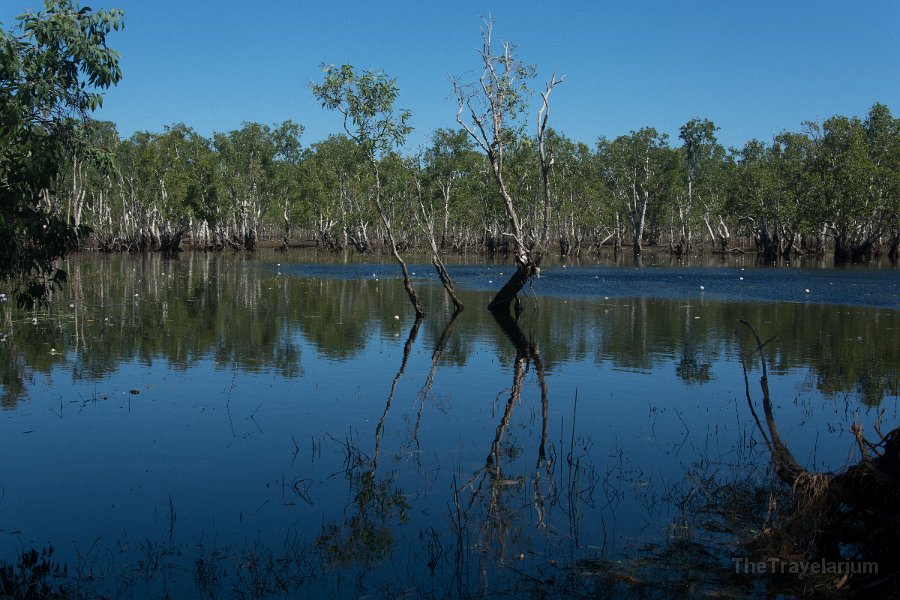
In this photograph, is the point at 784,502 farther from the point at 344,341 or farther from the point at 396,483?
the point at 344,341

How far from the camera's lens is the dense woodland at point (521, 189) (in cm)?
7556

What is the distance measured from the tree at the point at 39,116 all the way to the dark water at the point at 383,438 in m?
3.11

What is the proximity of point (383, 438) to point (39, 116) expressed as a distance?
6713 mm

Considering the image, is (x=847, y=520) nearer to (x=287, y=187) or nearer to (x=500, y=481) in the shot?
(x=500, y=481)

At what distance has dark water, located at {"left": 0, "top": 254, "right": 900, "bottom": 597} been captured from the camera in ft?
25.9

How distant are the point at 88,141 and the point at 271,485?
4923 mm

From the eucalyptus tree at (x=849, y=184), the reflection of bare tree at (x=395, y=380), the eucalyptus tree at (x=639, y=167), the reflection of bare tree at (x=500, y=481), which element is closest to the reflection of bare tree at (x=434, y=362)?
the reflection of bare tree at (x=395, y=380)

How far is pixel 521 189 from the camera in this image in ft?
260

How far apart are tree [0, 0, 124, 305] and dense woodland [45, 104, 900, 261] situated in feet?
196

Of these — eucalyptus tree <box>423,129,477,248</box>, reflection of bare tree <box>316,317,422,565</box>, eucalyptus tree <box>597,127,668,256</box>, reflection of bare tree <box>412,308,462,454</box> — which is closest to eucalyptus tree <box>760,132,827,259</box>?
eucalyptus tree <box>597,127,668,256</box>

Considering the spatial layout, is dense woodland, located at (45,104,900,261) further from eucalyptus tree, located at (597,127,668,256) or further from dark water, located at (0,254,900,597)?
dark water, located at (0,254,900,597)

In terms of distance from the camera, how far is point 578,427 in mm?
13344

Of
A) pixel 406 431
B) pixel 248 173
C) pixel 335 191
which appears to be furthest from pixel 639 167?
pixel 406 431

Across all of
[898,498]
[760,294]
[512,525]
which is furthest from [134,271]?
[898,498]
